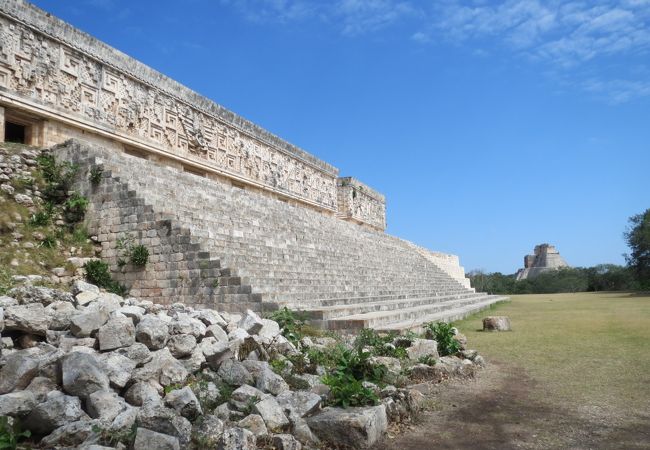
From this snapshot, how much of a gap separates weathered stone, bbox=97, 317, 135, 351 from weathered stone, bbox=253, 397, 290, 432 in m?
1.50

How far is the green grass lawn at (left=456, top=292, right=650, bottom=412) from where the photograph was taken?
4.95m

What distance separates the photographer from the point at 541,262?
52594mm

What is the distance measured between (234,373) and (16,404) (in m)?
1.68

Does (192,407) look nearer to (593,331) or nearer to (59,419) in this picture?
(59,419)

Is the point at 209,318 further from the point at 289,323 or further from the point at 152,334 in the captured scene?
the point at 289,323

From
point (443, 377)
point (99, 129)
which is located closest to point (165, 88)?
point (99, 129)

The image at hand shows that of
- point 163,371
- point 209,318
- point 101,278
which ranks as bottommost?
point 163,371

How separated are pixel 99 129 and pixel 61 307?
853 cm

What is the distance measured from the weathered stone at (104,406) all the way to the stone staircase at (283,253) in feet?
13.7

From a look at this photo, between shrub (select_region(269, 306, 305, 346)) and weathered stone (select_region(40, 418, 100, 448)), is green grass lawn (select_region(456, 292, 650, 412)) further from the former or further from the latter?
weathered stone (select_region(40, 418, 100, 448))

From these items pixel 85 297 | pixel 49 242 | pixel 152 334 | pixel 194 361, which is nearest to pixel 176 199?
pixel 49 242

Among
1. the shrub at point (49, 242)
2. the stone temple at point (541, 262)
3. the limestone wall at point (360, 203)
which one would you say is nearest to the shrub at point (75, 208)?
the shrub at point (49, 242)

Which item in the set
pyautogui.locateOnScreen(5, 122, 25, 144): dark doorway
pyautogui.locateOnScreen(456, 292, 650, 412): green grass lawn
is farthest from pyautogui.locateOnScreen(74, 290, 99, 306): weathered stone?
pyautogui.locateOnScreen(5, 122, 25, 144): dark doorway

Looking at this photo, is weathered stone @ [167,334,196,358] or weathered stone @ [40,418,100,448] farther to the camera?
weathered stone @ [167,334,196,358]
